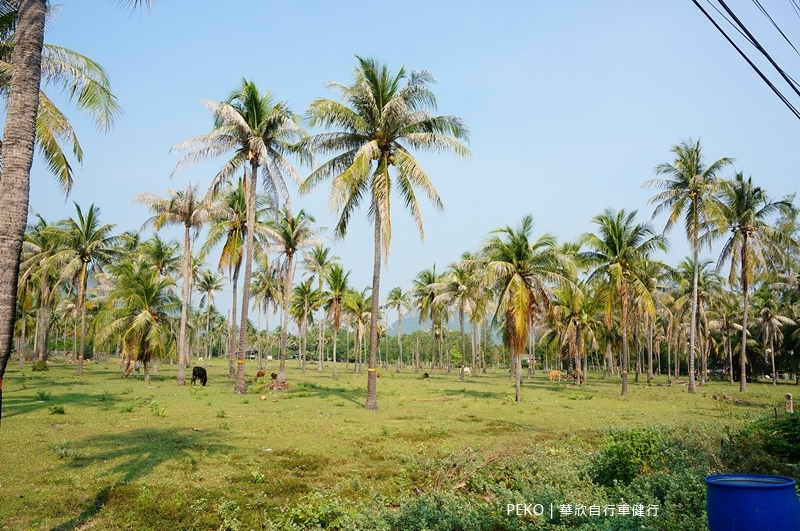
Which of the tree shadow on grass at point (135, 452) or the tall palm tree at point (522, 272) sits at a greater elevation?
the tall palm tree at point (522, 272)

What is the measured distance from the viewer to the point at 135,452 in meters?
11.5

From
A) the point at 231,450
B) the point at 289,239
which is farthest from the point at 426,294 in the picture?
the point at 231,450

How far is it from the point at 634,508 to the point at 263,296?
54110 millimetres

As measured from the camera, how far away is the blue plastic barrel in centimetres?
554

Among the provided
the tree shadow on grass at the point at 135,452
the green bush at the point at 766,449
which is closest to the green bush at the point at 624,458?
the green bush at the point at 766,449

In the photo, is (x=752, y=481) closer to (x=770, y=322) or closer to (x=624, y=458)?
(x=624, y=458)

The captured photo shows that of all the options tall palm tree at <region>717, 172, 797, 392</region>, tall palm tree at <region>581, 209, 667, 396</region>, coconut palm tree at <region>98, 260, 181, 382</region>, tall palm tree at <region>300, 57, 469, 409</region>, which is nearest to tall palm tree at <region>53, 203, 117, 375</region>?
coconut palm tree at <region>98, 260, 181, 382</region>

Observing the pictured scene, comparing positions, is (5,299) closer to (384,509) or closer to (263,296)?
(384,509)

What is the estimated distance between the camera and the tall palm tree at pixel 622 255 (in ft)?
105

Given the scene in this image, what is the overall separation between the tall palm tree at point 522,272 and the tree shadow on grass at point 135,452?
56.3ft

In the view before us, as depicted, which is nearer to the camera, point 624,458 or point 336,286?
point 624,458

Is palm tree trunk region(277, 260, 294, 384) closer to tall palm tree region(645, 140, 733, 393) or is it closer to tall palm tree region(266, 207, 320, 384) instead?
tall palm tree region(266, 207, 320, 384)

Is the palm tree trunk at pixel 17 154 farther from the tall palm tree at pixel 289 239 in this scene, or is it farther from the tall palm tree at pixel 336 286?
the tall palm tree at pixel 336 286

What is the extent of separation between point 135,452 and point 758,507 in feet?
37.4
